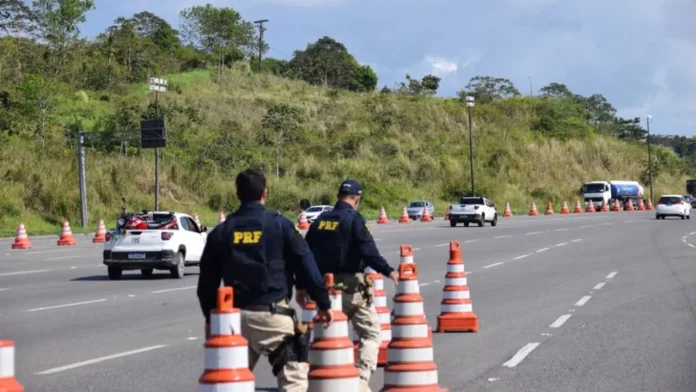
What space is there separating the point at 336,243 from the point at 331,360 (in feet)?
7.98

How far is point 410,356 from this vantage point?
28.7 feet

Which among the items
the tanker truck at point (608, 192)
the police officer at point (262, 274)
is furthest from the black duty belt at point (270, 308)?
the tanker truck at point (608, 192)

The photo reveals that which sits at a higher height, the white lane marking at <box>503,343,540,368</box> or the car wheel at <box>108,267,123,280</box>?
the car wheel at <box>108,267,123,280</box>

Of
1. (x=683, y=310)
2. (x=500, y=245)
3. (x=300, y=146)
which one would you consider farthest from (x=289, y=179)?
(x=683, y=310)

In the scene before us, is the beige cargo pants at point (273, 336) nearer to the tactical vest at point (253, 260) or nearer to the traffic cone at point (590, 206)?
the tactical vest at point (253, 260)

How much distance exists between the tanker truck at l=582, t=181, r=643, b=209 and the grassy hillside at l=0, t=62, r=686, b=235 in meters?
5.17

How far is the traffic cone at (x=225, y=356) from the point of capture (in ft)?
18.3

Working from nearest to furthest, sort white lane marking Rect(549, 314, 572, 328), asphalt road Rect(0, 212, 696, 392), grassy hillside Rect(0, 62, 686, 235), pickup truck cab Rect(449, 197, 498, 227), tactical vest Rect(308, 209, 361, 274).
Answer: tactical vest Rect(308, 209, 361, 274)
asphalt road Rect(0, 212, 696, 392)
white lane marking Rect(549, 314, 572, 328)
pickup truck cab Rect(449, 197, 498, 227)
grassy hillside Rect(0, 62, 686, 235)

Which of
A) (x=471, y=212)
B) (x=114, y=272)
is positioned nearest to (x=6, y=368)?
(x=114, y=272)

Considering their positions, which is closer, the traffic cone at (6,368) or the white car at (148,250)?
the traffic cone at (6,368)

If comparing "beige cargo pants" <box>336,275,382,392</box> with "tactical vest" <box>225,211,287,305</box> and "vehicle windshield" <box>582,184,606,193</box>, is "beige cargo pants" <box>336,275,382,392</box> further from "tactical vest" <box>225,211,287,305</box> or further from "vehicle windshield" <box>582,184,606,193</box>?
"vehicle windshield" <box>582,184,606,193</box>

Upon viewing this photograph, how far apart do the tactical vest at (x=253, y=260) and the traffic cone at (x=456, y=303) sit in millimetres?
7273

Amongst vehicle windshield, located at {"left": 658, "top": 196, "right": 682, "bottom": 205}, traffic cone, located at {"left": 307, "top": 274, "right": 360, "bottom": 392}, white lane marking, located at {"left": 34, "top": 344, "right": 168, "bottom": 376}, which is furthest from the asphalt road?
vehicle windshield, located at {"left": 658, "top": 196, "right": 682, "bottom": 205}

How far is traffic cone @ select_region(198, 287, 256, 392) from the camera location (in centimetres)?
558
